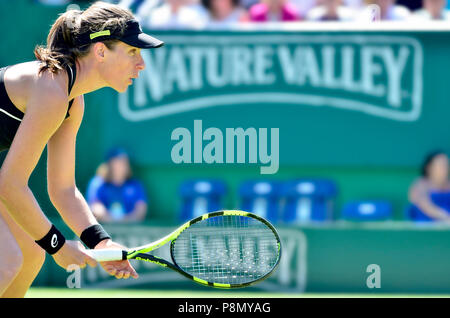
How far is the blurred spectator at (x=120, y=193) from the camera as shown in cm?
839

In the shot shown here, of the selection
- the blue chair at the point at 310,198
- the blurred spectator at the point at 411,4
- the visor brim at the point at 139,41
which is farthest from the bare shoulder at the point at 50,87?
the blurred spectator at the point at 411,4

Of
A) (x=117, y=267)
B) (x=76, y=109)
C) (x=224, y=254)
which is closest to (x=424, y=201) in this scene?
(x=224, y=254)

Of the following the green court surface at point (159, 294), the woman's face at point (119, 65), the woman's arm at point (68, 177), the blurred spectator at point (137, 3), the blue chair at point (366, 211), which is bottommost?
the green court surface at point (159, 294)

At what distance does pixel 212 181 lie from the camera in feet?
27.9

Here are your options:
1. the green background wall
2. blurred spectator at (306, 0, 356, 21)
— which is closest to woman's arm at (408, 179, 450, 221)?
the green background wall

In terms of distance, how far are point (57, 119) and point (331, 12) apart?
520 centimetres

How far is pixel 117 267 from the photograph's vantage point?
4.08 m

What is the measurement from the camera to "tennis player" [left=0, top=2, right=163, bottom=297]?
3.72m

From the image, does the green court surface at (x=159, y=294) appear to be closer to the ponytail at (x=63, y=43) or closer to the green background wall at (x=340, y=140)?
the green background wall at (x=340, y=140)

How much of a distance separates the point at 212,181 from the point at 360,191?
1.37 metres

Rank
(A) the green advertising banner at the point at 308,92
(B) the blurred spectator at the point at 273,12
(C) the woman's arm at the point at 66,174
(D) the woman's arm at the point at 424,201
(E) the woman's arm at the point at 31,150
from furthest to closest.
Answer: (B) the blurred spectator at the point at 273,12
(A) the green advertising banner at the point at 308,92
(D) the woman's arm at the point at 424,201
(C) the woman's arm at the point at 66,174
(E) the woman's arm at the point at 31,150

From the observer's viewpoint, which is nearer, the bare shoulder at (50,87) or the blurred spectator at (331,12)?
the bare shoulder at (50,87)

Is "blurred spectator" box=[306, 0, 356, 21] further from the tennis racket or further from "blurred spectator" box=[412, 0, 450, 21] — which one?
the tennis racket

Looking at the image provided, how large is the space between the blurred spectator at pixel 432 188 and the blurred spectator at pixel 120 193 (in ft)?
8.17
